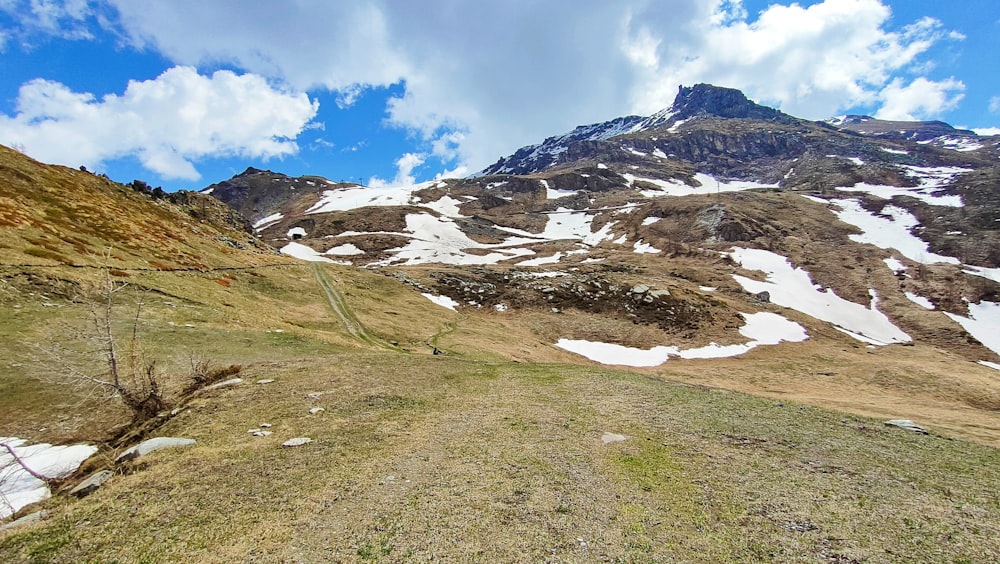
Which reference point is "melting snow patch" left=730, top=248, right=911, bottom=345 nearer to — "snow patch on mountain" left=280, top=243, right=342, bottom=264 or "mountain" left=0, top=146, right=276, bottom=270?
"mountain" left=0, top=146, right=276, bottom=270

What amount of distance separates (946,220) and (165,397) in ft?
605

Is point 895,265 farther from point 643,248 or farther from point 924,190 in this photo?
point 924,190

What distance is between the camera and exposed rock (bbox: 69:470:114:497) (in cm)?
952

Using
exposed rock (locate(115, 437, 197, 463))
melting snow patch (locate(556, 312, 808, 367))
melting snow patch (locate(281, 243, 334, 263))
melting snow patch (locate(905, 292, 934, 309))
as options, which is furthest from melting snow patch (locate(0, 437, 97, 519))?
melting snow patch (locate(905, 292, 934, 309))

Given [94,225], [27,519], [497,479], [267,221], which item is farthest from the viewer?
[267,221]

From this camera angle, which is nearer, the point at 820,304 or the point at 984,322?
the point at 984,322

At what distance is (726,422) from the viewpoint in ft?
52.9

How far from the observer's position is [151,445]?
1172 cm

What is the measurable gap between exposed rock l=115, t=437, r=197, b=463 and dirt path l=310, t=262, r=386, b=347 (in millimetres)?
24563

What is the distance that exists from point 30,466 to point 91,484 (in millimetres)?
4107

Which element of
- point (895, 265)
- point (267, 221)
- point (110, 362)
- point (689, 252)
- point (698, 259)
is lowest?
point (110, 362)

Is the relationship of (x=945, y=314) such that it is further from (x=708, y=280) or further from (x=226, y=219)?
(x=226, y=219)

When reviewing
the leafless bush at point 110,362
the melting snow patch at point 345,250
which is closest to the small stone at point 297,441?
the leafless bush at point 110,362

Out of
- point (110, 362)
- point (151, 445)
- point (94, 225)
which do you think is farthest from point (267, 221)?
point (151, 445)
